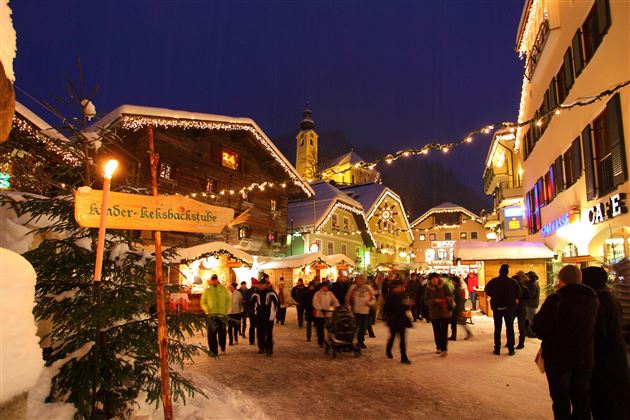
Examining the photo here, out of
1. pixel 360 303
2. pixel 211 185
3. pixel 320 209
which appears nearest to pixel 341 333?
pixel 360 303

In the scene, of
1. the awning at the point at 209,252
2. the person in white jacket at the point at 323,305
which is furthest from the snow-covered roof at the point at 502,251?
the awning at the point at 209,252

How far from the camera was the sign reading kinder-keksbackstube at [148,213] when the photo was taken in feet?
11.7

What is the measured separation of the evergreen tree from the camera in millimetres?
4066

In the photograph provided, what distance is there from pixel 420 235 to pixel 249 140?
162 feet

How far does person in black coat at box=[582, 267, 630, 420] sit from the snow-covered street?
4.42 ft

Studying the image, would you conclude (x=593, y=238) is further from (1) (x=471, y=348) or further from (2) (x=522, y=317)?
(1) (x=471, y=348)

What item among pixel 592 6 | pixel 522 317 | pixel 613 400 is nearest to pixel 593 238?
pixel 522 317

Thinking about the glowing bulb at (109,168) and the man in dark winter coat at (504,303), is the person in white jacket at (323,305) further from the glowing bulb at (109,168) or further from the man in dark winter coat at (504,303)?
the glowing bulb at (109,168)

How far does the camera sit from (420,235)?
223 ft

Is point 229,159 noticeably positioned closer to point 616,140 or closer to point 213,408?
point 616,140

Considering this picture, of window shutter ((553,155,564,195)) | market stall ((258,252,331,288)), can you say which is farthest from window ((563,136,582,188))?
market stall ((258,252,331,288))

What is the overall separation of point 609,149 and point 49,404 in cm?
1262

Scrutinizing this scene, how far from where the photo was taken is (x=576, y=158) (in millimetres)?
13016

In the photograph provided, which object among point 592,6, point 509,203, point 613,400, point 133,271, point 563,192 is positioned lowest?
point 613,400
